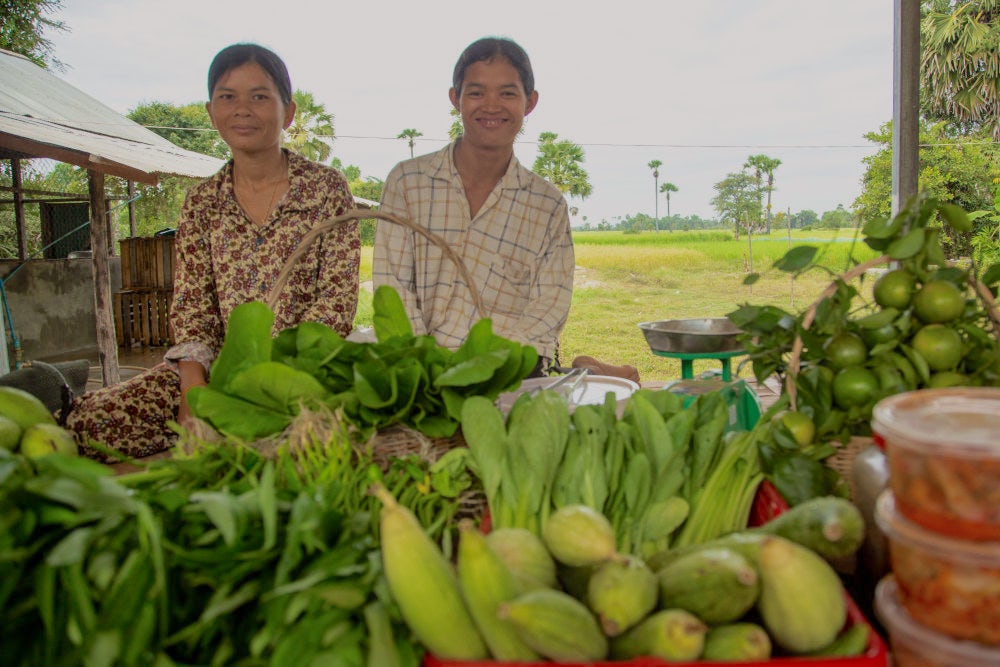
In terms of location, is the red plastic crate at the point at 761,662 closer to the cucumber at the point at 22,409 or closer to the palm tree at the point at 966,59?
the cucumber at the point at 22,409

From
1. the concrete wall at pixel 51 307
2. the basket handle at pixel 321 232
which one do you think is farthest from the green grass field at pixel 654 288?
the basket handle at pixel 321 232

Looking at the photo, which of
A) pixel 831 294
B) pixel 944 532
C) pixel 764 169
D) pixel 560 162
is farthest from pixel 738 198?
pixel 944 532

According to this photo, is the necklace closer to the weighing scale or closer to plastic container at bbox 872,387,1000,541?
the weighing scale

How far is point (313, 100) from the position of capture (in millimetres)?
29359

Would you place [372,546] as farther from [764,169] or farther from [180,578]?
[764,169]

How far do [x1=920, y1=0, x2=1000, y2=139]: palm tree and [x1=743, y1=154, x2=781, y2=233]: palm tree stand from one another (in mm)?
7011

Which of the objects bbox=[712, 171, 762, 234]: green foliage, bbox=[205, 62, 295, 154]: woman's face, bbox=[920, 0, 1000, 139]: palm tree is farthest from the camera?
bbox=[712, 171, 762, 234]: green foliage

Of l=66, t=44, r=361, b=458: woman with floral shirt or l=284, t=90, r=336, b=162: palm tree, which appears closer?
l=66, t=44, r=361, b=458: woman with floral shirt

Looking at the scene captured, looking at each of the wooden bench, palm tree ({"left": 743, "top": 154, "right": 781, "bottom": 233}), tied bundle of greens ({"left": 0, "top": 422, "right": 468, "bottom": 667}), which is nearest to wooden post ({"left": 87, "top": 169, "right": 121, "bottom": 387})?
the wooden bench

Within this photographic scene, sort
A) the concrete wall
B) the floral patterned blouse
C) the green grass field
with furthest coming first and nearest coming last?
the green grass field
the concrete wall
the floral patterned blouse

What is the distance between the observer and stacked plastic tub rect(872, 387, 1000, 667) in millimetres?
655

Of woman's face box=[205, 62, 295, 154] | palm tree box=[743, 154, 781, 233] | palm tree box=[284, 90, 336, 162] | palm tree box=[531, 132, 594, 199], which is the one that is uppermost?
palm tree box=[284, 90, 336, 162]

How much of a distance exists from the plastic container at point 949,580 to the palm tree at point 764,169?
24509 millimetres

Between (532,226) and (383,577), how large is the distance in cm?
202
